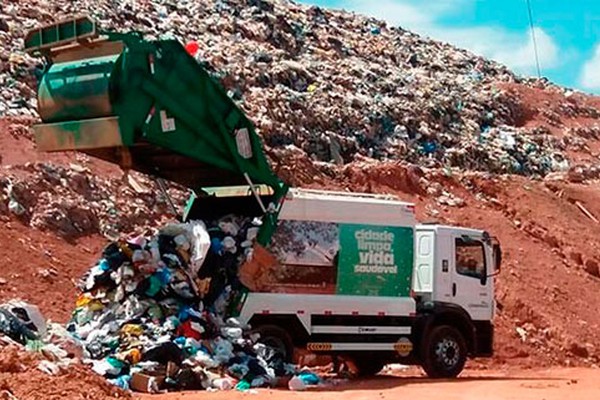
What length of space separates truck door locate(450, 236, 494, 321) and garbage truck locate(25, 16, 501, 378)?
0.07 ft

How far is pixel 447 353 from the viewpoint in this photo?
53.7 ft

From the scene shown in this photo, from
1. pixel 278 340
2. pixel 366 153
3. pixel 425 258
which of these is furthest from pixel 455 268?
pixel 366 153

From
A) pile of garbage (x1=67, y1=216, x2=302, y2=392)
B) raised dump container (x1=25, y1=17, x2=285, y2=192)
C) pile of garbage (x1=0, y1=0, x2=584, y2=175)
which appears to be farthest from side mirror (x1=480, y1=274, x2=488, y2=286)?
pile of garbage (x1=0, y1=0, x2=584, y2=175)

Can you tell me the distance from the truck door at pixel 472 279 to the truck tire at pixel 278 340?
10.8 ft

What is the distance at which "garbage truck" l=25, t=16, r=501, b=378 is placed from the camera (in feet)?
44.5

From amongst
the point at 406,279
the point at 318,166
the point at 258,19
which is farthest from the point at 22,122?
the point at 258,19

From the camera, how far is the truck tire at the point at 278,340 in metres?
14.3

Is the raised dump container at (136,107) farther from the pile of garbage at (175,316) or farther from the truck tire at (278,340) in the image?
the truck tire at (278,340)

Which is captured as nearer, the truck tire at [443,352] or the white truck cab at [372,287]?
the white truck cab at [372,287]

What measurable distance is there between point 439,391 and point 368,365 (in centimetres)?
279

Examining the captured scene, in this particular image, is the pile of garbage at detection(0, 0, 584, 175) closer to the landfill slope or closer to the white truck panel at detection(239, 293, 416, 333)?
the landfill slope

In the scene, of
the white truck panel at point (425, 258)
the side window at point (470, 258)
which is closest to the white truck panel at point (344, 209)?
the white truck panel at point (425, 258)

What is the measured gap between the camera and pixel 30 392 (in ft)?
32.8

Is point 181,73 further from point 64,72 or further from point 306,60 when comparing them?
point 306,60
